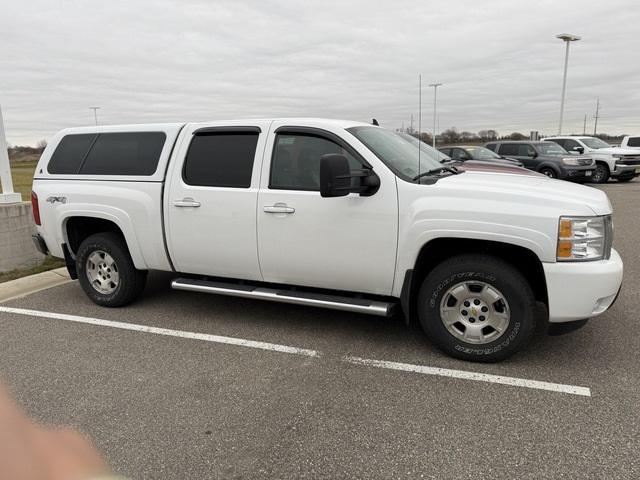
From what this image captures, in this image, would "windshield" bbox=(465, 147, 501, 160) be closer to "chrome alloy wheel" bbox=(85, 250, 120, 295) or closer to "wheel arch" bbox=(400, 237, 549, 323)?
"wheel arch" bbox=(400, 237, 549, 323)

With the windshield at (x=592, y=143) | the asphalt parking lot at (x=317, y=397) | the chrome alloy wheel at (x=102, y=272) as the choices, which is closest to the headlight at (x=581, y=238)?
the asphalt parking lot at (x=317, y=397)

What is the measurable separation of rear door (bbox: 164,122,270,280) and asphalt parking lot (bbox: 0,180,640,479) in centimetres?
65

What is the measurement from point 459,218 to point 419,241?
1.15 feet

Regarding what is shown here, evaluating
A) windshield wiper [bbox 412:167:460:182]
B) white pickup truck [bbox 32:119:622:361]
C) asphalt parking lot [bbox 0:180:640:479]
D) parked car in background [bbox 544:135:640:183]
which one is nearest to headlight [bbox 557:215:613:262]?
white pickup truck [bbox 32:119:622:361]

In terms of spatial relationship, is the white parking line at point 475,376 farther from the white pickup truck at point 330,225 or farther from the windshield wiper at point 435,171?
the windshield wiper at point 435,171

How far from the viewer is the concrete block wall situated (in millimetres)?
7102

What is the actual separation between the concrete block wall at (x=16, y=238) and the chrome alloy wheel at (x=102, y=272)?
2525 mm

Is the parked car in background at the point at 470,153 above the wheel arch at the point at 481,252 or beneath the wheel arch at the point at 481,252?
beneath

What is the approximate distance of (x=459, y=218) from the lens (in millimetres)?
3729

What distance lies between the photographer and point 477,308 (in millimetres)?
3883

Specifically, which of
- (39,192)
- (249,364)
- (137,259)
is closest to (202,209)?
(137,259)

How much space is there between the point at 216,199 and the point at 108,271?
5.65 ft

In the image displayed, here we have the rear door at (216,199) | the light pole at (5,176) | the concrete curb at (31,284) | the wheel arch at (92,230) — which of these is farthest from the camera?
the light pole at (5,176)

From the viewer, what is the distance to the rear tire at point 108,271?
5.26 metres
